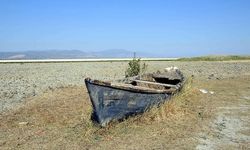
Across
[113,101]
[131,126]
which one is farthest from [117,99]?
[131,126]

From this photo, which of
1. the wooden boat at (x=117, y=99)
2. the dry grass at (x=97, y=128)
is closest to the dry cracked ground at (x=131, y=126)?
the dry grass at (x=97, y=128)

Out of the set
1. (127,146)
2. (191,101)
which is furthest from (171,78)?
(127,146)

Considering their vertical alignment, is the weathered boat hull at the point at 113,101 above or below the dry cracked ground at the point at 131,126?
above

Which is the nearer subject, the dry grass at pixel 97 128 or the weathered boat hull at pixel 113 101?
the dry grass at pixel 97 128

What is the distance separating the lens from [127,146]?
9.27m

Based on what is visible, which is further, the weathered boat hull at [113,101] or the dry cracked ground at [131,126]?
the weathered boat hull at [113,101]

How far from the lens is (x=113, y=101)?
10.8m

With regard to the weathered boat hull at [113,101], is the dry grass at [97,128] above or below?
below

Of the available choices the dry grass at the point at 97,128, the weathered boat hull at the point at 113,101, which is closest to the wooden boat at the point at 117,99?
the weathered boat hull at the point at 113,101

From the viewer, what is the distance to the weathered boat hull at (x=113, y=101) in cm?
1055

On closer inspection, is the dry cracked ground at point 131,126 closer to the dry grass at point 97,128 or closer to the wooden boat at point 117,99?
the dry grass at point 97,128

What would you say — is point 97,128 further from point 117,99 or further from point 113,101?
point 117,99

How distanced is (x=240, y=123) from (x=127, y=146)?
4357 mm

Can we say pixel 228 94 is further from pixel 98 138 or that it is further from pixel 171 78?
pixel 98 138
